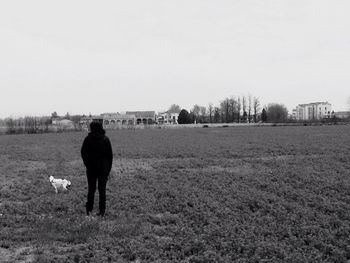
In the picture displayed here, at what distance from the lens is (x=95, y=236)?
20.3ft

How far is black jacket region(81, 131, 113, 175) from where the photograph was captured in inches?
292

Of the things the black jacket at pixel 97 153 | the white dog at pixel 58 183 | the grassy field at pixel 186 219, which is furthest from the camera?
the white dog at pixel 58 183

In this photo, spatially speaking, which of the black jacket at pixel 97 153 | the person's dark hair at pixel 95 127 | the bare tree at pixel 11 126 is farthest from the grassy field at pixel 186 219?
the bare tree at pixel 11 126

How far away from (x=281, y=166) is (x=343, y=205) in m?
6.78

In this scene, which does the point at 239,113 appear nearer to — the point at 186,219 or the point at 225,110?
the point at 225,110

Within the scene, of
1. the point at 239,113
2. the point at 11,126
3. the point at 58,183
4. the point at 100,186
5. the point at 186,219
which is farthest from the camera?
the point at 239,113

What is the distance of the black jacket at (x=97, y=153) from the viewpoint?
7406 millimetres

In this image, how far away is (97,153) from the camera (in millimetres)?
7402

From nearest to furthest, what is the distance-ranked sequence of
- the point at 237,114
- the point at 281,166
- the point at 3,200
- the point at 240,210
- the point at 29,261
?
the point at 29,261
the point at 240,210
the point at 3,200
the point at 281,166
the point at 237,114

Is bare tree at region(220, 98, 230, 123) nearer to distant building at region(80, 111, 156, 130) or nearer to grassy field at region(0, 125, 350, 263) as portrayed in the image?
distant building at region(80, 111, 156, 130)

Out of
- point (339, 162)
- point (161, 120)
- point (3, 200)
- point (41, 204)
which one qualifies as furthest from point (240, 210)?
point (161, 120)

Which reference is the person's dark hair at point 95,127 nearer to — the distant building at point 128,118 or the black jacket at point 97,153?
the black jacket at point 97,153

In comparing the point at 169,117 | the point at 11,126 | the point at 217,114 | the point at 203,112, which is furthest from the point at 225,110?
the point at 11,126

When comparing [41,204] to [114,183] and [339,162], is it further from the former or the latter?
[339,162]
